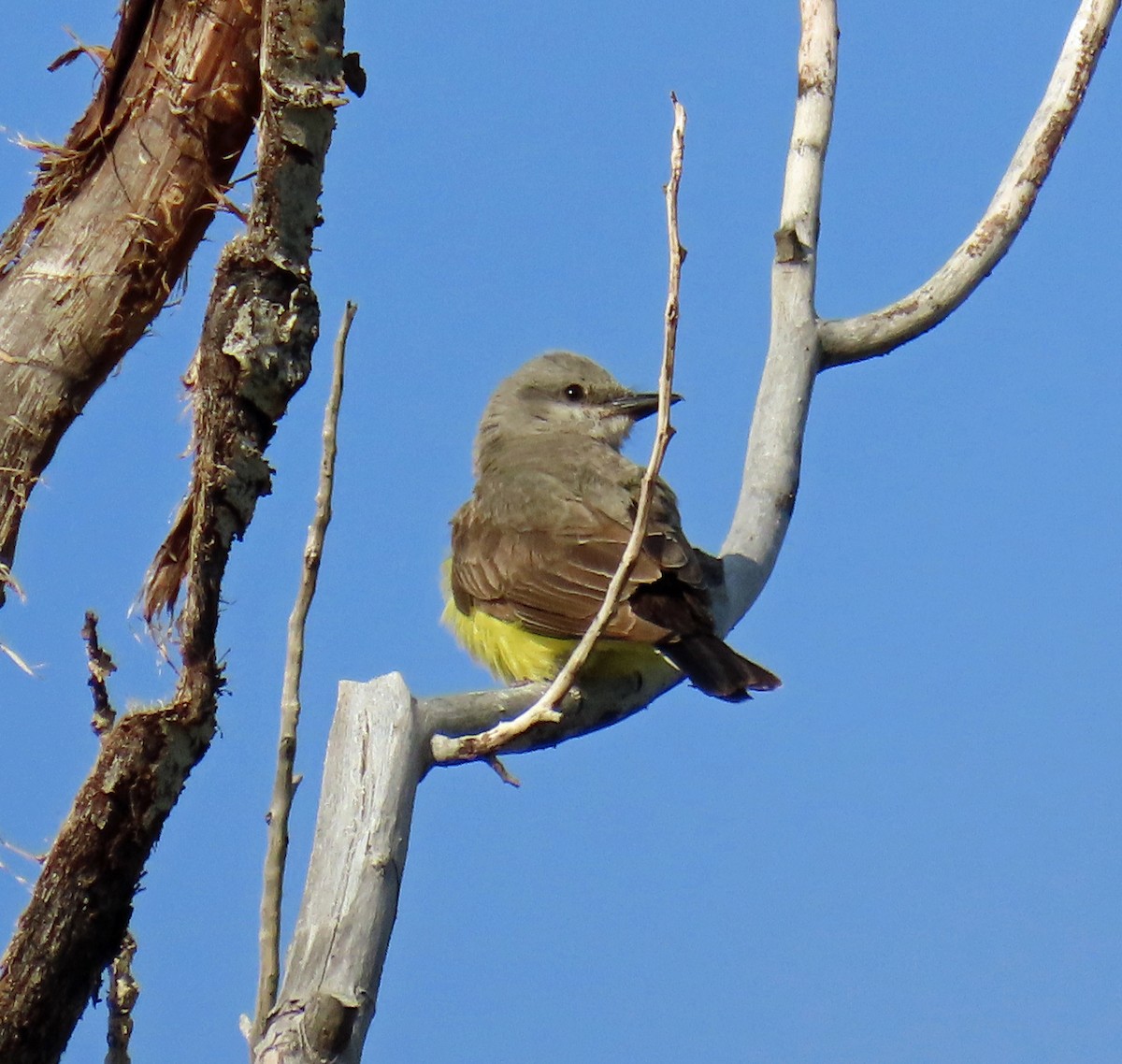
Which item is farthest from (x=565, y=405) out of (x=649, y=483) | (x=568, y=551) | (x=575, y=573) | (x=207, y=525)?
(x=649, y=483)

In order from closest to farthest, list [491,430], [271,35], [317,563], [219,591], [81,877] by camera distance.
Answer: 1. [317,563]
2. [81,877]
3. [219,591]
4. [271,35]
5. [491,430]

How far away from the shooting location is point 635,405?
287 inches

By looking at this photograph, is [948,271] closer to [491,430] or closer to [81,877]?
[491,430]

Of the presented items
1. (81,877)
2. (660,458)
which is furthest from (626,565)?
(81,877)

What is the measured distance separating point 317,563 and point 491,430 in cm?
431

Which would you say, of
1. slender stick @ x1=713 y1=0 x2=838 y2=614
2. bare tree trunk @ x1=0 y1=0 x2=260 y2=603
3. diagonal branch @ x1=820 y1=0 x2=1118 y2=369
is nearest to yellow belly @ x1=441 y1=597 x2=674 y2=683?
slender stick @ x1=713 y1=0 x2=838 y2=614

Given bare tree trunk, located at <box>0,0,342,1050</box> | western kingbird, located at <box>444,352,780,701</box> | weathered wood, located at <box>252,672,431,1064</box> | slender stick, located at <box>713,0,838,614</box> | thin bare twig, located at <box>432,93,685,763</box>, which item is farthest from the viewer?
slender stick, located at <box>713,0,838,614</box>

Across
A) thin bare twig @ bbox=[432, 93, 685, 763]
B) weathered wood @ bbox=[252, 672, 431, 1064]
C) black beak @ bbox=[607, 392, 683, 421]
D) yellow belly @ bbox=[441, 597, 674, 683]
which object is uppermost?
black beak @ bbox=[607, 392, 683, 421]

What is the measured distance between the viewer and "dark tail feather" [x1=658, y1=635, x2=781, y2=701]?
17.6 feet

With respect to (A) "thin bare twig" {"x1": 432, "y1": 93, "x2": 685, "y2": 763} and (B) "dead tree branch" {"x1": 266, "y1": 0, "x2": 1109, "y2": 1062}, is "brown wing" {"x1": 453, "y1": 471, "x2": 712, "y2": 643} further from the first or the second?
(A) "thin bare twig" {"x1": 432, "y1": 93, "x2": 685, "y2": 763}

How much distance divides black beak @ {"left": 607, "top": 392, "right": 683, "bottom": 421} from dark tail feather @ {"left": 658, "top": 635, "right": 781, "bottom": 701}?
6.57ft

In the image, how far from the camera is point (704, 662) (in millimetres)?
5395

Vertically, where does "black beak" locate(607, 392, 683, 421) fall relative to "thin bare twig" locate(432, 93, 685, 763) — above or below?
above

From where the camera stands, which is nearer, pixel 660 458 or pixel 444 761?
pixel 660 458
